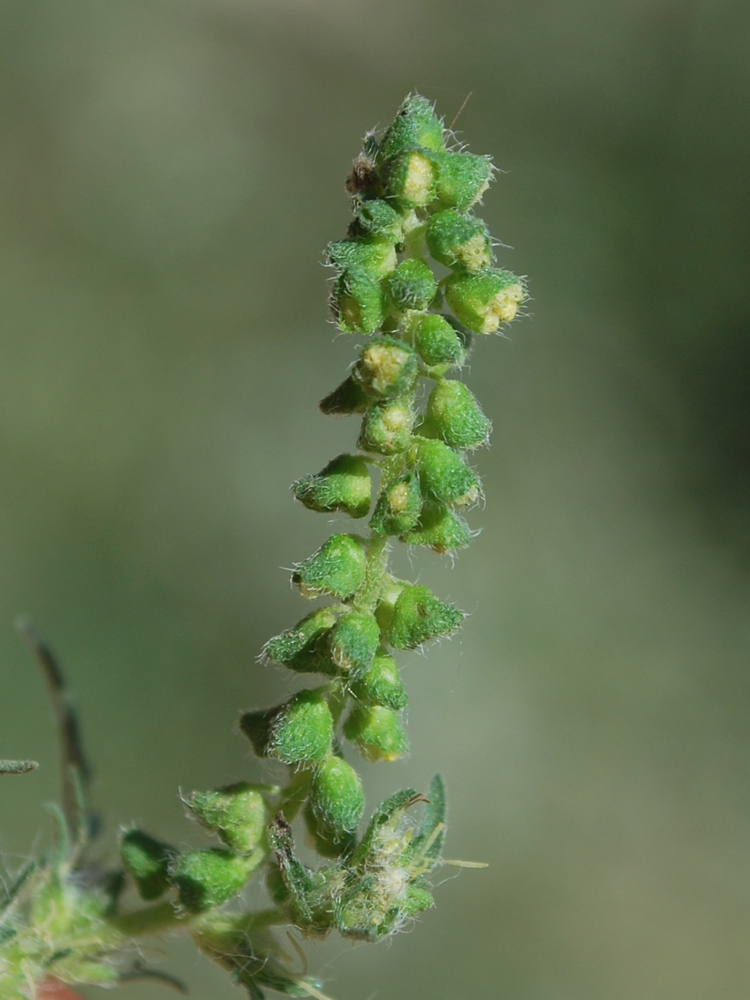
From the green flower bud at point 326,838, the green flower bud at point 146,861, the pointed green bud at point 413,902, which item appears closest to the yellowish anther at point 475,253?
the green flower bud at point 326,838

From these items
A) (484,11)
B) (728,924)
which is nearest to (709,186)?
(484,11)

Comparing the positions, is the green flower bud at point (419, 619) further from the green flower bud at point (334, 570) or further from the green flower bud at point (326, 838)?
the green flower bud at point (326, 838)

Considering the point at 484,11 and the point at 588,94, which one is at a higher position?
the point at 484,11

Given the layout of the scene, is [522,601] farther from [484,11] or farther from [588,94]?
[484,11]

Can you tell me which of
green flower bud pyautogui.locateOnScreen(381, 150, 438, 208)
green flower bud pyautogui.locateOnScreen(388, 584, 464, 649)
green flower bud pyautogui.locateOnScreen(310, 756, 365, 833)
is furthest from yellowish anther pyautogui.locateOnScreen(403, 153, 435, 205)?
green flower bud pyautogui.locateOnScreen(310, 756, 365, 833)

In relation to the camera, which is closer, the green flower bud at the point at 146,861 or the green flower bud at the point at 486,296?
the green flower bud at the point at 486,296

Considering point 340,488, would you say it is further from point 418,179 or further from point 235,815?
point 235,815

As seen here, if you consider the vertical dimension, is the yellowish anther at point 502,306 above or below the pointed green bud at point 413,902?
above
